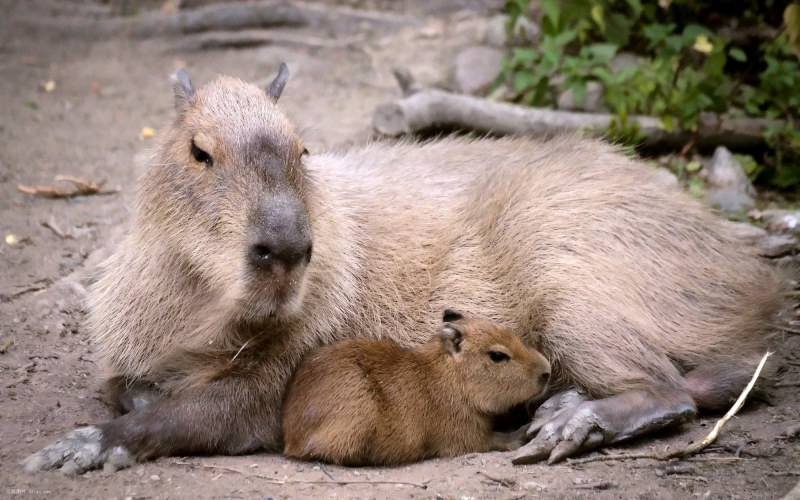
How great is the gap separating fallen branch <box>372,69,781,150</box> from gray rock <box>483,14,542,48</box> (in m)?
1.27

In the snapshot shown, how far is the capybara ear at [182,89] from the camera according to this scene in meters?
3.66

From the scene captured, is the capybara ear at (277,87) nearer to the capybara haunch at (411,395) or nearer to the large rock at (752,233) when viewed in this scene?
the capybara haunch at (411,395)

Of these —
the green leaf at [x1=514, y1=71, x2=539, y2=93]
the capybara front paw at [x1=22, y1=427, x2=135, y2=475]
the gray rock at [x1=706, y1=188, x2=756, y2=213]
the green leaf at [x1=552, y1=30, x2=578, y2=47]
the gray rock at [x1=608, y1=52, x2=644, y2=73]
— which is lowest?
the capybara front paw at [x1=22, y1=427, x2=135, y2=475]

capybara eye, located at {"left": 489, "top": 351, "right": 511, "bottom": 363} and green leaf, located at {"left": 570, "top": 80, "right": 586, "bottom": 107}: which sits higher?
green leaf, located at {"left": 570, "top": 80, "right": 586, "bottom": 107}

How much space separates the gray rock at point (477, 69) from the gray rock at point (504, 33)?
116mm

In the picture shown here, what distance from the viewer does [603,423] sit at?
3.41 meters

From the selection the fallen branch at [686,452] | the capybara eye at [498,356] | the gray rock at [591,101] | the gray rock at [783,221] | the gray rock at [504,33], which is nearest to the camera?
the fallen branch at [686,452]

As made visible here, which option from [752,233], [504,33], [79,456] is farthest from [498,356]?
[504,33]

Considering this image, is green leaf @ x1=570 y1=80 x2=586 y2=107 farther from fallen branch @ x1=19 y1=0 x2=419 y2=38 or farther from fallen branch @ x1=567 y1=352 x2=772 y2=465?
fallen branch @ x1=19 y1=0 x2=419 y2=38

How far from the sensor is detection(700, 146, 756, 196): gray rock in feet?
18.0

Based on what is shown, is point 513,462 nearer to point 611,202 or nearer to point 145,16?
point 611,202

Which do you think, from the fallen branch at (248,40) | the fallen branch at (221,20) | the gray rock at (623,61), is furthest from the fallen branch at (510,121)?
the fallen branch at (221,20)

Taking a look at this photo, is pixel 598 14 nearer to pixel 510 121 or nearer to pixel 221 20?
pixel 510 121

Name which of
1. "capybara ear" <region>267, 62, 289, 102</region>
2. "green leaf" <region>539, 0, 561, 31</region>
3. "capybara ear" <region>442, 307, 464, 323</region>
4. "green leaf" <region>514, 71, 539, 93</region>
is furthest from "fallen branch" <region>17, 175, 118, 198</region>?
"green leaf" <region>539, 0, 561, 31</region>
